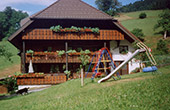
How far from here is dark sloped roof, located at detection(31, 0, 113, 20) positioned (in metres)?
21.9

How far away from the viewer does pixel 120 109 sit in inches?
250

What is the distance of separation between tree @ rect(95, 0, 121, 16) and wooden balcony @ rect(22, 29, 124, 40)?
36.3 m

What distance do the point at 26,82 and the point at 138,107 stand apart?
1726cm

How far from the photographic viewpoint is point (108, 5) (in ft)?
192

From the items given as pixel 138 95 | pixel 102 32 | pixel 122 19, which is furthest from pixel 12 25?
pixel 138 95

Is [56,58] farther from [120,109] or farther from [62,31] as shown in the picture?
[120,109]

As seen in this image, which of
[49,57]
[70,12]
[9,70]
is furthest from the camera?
[9,70]

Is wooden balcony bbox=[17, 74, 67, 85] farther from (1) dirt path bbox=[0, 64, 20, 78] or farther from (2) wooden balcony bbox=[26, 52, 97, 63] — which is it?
(1) dirt path bbox=[0, 64, 20, 78]

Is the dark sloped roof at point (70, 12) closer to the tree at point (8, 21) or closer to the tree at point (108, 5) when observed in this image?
the tree at point (108, 5)

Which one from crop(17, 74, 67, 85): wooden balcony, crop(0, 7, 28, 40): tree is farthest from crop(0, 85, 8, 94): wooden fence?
crop(0, 7, 28, 40): tree

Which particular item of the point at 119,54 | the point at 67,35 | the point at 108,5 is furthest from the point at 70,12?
the point at 108,5

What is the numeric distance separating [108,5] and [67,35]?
131ft

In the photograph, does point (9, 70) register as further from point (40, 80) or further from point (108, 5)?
point (108, 5)

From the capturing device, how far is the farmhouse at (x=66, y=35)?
2177 cm
